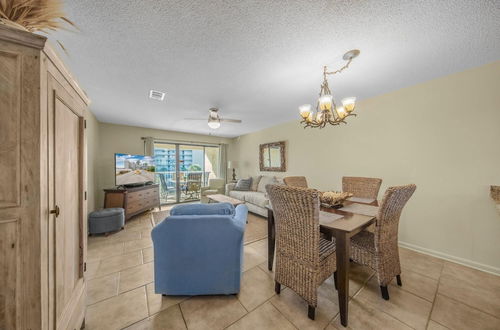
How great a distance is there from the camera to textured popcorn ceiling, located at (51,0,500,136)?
1.17m

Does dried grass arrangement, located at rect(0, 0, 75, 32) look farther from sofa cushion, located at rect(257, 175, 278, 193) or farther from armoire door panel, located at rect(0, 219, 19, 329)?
sofa cushion, located at rect(257, 175, 278, 193)

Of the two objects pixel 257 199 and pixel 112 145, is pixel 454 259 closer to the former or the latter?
pixel 257 199

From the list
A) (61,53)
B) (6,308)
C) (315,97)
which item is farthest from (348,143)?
(61,53)

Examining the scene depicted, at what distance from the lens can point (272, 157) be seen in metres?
4.66

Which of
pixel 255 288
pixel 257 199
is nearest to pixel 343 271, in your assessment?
pixel 255 288

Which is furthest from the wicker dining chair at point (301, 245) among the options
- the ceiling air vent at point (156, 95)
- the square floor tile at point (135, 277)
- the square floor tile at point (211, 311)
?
the ceiling air vent at point (156, 95)

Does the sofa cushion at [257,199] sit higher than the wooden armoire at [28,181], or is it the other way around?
the wooden armoire at [28,181]

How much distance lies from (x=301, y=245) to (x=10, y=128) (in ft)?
5.68

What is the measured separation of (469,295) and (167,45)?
364 cm

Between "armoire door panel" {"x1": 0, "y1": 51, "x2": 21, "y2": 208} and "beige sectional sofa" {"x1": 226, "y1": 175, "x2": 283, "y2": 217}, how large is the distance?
302 cm

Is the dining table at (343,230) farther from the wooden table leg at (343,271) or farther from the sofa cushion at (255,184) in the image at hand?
the sofa cushion at (255,184)

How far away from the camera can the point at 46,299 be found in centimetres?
75

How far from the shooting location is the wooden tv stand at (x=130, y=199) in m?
3.37

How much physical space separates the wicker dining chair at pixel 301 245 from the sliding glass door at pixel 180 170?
4.54 m
